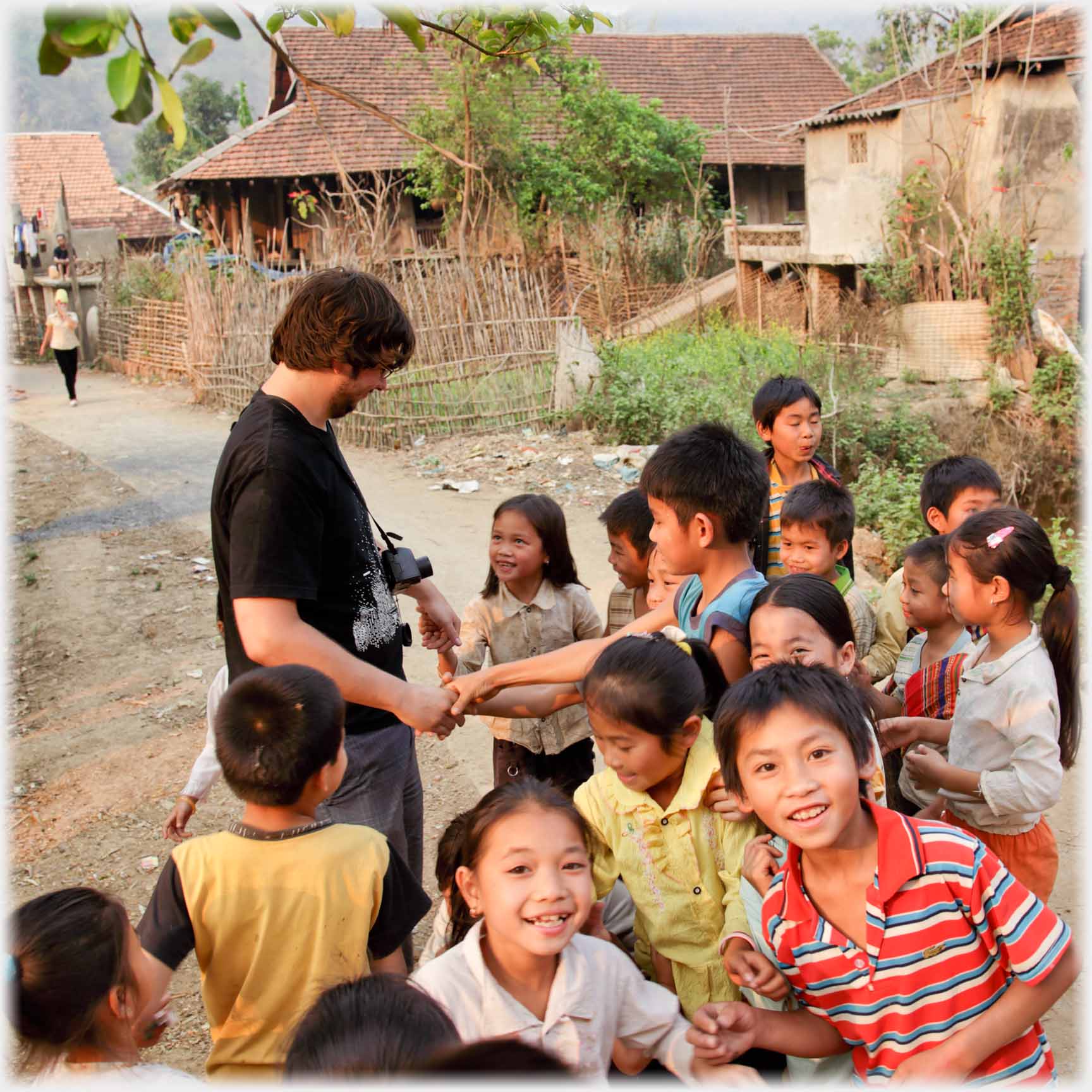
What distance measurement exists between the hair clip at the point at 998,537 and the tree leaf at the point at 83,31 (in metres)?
2.11

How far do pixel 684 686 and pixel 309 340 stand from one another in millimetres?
1066

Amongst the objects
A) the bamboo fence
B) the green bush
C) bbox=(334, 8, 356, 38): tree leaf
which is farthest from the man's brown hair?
the green bush

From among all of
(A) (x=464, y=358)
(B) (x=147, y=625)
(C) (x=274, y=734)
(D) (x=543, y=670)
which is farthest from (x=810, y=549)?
(A) (x=464, y=358)

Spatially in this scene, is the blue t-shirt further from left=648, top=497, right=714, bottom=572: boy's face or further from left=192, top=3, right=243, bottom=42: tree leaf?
left=192, top=3, right=243, bottom=42: tree leaf

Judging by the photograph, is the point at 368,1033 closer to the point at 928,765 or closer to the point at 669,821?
the point at 669,821

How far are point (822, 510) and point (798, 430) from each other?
1.92 feet

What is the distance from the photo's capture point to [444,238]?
17.9 meters

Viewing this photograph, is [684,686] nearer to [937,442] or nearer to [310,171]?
[937,442]

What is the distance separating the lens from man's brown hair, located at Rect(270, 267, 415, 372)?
2.23 metres

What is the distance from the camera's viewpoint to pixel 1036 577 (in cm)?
252

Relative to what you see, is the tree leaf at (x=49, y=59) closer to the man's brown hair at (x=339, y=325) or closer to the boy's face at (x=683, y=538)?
the man's brown hair at (x=339, y=325)

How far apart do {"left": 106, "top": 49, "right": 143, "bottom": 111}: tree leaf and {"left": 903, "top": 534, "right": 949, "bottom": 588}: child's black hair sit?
2.44m

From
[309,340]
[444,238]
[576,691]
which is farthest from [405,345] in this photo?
[444,238]

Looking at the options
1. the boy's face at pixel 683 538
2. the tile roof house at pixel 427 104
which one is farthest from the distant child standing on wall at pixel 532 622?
the tile roof house at pixel 427 104
